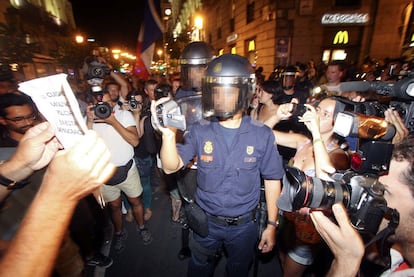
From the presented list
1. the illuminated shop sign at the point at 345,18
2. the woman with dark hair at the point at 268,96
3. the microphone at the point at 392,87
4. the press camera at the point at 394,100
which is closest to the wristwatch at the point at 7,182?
the press camera at the point at 394,100

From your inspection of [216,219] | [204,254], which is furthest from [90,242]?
[216,219]

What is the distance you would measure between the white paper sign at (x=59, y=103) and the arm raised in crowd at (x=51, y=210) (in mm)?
68

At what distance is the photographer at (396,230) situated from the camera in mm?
1236

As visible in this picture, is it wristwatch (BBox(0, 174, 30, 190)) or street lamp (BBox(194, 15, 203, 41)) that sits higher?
street lamp (BBox(194, 15, 203, 41))

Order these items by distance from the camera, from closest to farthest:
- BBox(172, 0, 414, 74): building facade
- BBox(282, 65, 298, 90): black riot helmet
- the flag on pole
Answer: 1. BBox(282, 65, 298, 90): black riot helmet
2. the flag on pole
3. BBox(172, 0, 414, 74): building facade

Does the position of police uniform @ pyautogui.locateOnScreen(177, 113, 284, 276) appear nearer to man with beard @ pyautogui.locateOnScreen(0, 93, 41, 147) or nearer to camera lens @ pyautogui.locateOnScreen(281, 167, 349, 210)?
camera lens @ pyautogui.locateOnScreen(281, 167, 349, 210)

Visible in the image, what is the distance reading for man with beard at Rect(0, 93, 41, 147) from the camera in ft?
7.50

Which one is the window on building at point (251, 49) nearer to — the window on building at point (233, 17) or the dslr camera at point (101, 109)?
the window on building at point (233, 17)

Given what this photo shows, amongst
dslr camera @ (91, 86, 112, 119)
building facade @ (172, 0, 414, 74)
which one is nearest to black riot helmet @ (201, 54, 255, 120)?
dslr camera @ (91, 86, 112, 119)

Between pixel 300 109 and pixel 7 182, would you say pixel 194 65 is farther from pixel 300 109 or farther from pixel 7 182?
pixel 7 182

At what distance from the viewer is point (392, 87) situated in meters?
1.99

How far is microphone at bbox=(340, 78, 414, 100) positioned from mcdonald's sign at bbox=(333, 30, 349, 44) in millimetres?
11900

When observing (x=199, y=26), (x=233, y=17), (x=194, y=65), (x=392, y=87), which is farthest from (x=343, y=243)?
(x=199, y=26)

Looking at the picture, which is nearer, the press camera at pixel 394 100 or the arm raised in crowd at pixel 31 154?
the arm raised in crowd at pixel 31 154
